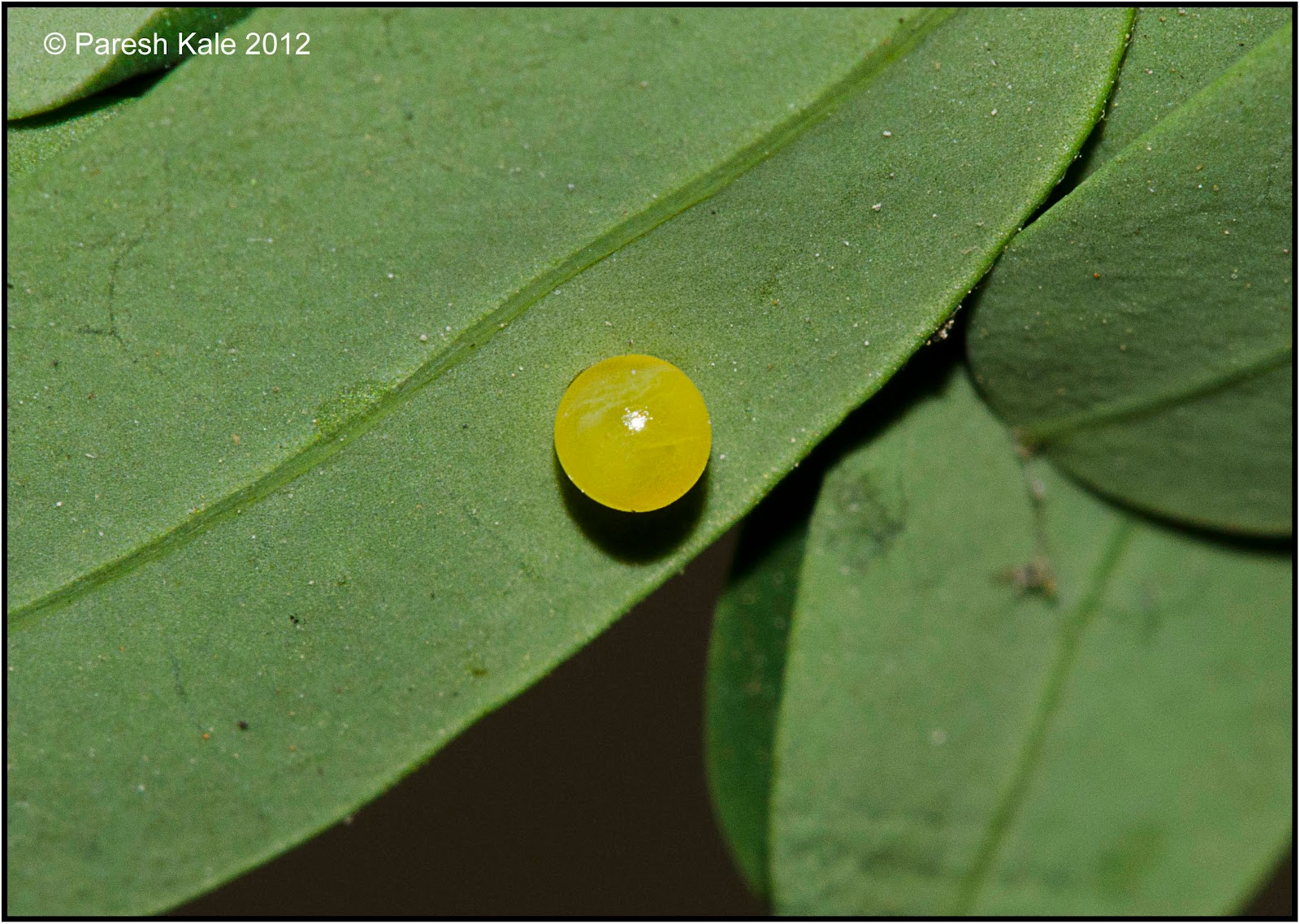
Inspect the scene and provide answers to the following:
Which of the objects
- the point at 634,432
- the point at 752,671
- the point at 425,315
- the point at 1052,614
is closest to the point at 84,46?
the point at 425,315

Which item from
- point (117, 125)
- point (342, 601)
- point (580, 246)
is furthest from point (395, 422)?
point (117, 125)

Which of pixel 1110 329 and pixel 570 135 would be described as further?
pixel 1110 329

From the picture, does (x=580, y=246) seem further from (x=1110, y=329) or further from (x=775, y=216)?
(x=1110, y=329)

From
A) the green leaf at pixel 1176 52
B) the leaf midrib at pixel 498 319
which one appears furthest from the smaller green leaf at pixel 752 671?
the green leaf at pixel 1176 52

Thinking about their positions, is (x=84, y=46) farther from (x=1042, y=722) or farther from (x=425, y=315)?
(x=1042, y=722)

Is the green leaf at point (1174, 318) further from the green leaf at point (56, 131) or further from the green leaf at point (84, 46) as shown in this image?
the green leaf at point (56, 131)

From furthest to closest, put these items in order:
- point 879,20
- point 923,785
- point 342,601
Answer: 1. point 923,785
2. point 342,601
3. point 879,20

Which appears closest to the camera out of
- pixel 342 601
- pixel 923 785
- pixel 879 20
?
pixel 879 20

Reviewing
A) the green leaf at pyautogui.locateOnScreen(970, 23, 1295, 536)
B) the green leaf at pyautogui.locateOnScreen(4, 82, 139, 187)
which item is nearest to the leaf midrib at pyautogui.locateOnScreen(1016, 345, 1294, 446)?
the green leaf at pyautogui.locateOnScreen(970, 23, 1295, 536)
